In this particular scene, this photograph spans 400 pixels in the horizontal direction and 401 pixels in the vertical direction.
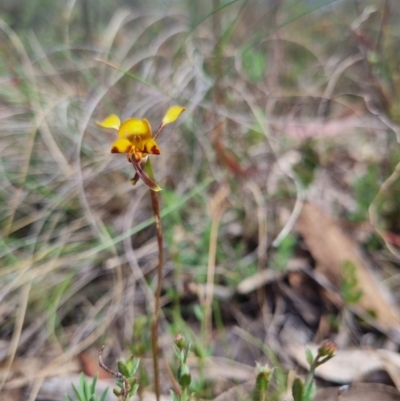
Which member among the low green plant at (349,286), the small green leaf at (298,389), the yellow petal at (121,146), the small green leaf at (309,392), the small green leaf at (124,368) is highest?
the yellow petal at (121,146)

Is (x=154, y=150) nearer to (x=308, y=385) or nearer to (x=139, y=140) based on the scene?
(x=139, y=140)

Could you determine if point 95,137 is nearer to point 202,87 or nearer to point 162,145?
point 162,145

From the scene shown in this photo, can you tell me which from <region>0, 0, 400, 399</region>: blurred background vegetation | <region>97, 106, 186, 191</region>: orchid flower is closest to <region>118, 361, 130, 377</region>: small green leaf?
<region>0, 0, 400, 399</region>: blurred background vegetation

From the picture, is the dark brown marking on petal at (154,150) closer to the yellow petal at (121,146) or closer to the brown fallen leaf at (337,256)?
the yellow petal at (121,146)

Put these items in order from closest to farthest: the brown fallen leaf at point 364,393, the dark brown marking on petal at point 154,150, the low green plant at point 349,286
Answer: the dark brown marking on petal at point 154,150
the brown fallen leaf at point 364,393
the low green plant at point 349,286

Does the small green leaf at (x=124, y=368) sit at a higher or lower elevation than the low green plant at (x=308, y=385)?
higher

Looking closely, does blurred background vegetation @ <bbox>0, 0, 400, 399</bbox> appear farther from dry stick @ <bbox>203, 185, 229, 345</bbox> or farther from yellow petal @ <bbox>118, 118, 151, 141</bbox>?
yellow petal @ <bbox>118, 118, 151, 141</bbox>

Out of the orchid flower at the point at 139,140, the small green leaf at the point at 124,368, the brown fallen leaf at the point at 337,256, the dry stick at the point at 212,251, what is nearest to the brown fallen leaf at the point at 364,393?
the brown fallen leaf at the point at 337,256
